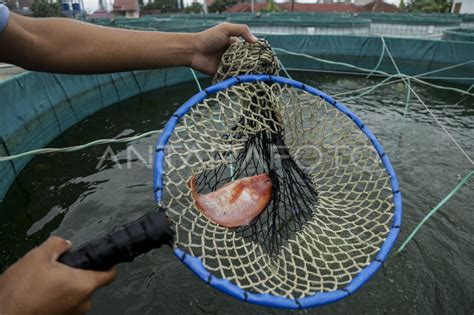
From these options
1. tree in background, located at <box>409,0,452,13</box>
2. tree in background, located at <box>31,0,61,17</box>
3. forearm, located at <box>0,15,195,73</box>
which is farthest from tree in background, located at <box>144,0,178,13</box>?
forearm, located at <box>0,15,195,73</box>

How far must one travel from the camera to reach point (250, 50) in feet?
7.54

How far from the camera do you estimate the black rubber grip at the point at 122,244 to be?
3.93ft

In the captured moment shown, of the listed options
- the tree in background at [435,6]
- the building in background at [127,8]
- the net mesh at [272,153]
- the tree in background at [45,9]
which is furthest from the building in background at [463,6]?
the building in background at [127,8]

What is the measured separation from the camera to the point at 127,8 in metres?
48.9

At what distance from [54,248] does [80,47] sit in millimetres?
1478

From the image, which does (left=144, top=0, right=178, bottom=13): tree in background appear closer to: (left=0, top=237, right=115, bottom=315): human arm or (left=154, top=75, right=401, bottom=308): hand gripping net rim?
(left=154, top=75, right=401, bottom=308): hand gripping net rim

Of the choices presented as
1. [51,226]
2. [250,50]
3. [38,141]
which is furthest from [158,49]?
[38,141]

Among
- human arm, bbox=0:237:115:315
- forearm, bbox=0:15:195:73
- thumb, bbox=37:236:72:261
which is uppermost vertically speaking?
forearm, bbox=0:15:195:73

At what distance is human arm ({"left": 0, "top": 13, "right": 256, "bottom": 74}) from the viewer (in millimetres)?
2038

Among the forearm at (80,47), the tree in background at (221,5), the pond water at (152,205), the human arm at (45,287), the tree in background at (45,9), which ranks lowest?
the pond water at (152,205)

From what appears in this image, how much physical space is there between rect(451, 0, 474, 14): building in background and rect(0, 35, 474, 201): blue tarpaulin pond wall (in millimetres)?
22287

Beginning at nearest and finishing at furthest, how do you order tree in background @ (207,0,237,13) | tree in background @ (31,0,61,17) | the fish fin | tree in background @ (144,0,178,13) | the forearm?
the forearm → the fish fin → tree in background @ (31,0,61,17) → tree in background @ (207,0,237,13) → tree in background @ (144,0,178,13)

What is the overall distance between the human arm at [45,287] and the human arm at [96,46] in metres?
1.44

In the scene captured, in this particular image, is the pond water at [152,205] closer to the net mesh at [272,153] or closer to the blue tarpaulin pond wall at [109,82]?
the blue tarpaulin pond wall at [109,82]
